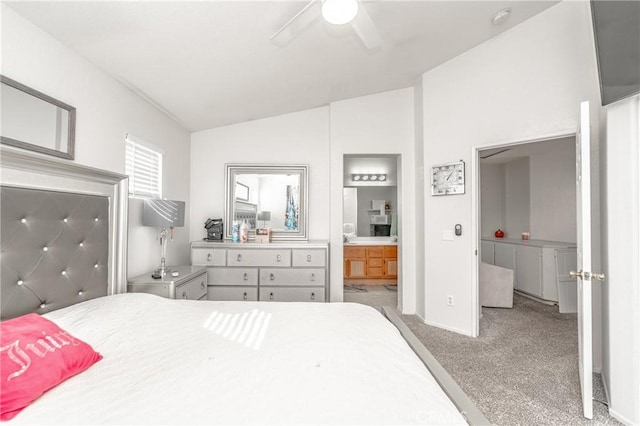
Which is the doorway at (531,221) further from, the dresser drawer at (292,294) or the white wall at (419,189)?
the dresser drawer at (292,294)

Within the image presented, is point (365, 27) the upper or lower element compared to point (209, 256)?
upper

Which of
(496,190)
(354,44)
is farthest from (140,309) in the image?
(496,190)

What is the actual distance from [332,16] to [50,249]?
211 cm

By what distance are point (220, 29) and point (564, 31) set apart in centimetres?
298

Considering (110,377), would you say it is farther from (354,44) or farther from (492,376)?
(354,44)

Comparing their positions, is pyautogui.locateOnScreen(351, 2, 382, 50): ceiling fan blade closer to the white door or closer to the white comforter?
the white door

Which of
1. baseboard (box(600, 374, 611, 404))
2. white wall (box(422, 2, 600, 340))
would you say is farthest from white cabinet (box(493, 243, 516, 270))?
baseboard (box(600, 374, 611, 404))

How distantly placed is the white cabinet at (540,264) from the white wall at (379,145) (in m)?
2.19

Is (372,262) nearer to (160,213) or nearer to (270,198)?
(270,198)

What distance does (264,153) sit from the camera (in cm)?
388

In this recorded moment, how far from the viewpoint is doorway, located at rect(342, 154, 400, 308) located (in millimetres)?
5113

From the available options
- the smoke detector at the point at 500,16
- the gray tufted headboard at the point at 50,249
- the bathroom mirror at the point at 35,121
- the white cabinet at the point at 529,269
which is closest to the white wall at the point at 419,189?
the smoke detector at the point at 500,16

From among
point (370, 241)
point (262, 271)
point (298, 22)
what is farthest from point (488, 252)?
point (298, 22)

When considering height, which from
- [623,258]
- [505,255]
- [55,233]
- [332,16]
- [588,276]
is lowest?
[505,255]
